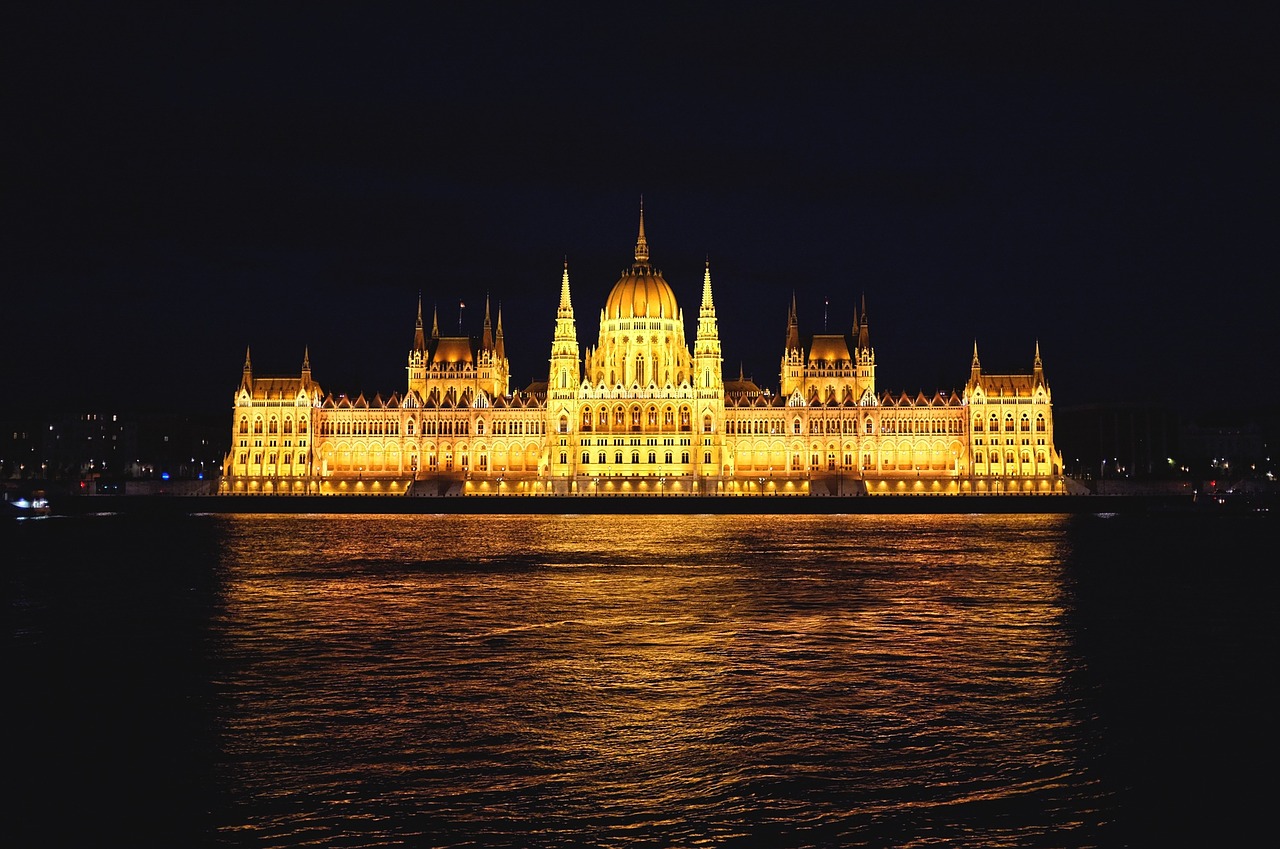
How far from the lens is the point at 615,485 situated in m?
138

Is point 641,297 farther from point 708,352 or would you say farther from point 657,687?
point 657,687

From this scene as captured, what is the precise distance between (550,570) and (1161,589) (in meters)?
22.6

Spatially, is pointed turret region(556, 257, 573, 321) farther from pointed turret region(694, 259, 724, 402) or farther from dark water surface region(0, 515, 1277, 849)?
dark water surface region(0, 515, 1277, 849)

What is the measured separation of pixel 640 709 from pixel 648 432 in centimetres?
12040

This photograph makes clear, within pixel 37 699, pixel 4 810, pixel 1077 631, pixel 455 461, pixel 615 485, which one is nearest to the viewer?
pixel 4 810

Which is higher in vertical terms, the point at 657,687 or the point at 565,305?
the point at 565,305

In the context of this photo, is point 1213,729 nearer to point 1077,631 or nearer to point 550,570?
point 1077,631

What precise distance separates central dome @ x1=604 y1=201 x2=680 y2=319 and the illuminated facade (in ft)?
0.59

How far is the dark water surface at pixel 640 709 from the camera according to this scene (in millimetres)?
16953

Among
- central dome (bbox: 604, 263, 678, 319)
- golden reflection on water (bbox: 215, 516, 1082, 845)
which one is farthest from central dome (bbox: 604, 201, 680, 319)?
golden reflection on water (bbox: 215, 516, 1082, 845)

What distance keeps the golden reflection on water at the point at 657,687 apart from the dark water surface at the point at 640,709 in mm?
89

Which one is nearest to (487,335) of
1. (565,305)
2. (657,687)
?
(565,305)

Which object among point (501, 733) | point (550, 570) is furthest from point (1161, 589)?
point (501, 733)

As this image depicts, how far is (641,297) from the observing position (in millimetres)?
152750
